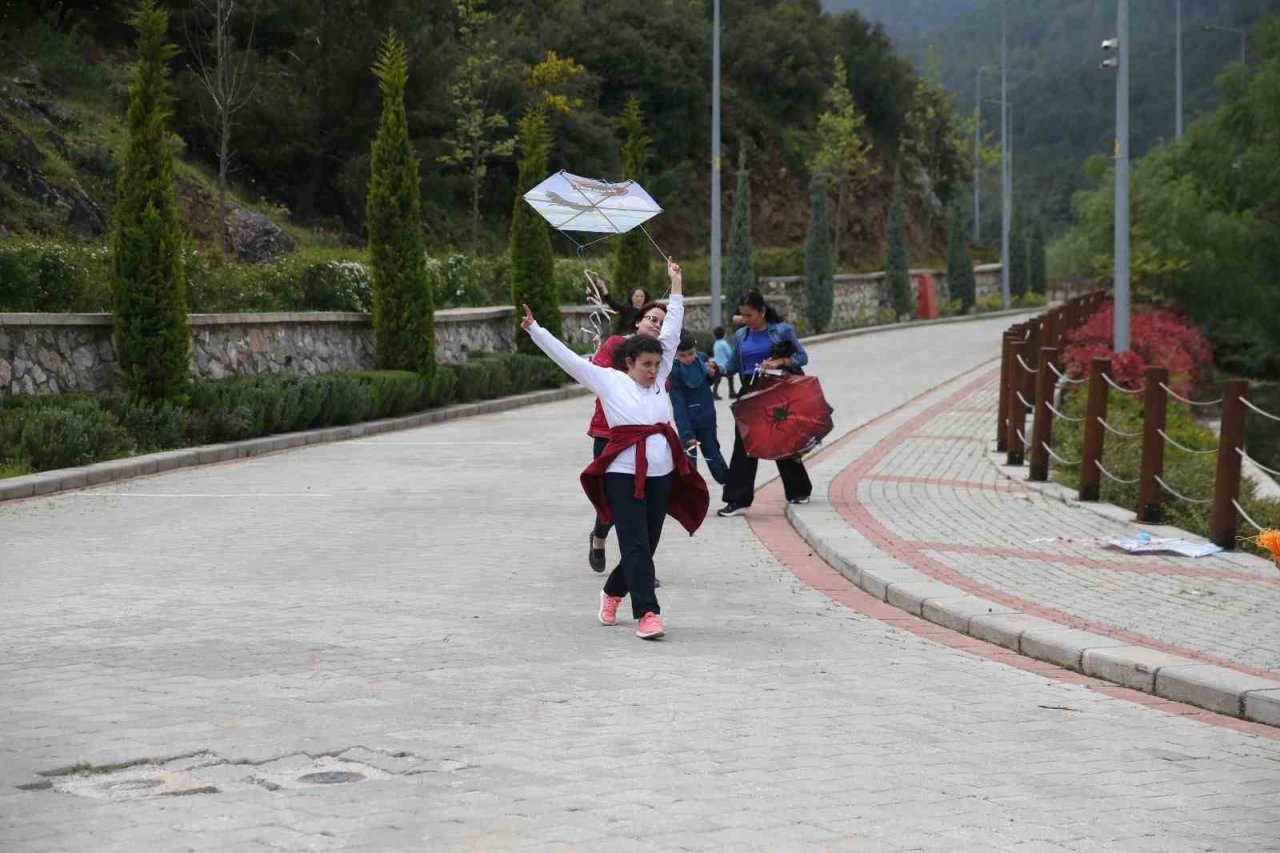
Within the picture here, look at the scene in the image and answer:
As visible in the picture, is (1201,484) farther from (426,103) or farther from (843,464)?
(426,103)

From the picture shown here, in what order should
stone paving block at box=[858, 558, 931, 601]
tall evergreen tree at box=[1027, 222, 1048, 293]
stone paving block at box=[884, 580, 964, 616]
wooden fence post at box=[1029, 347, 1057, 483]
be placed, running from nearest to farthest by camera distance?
stone paving block at box=[884, 580, 964, 616], stone paving block at box=[858, 558, 931, 601], wooden fence post at box=[1029, 347, 1057, 483], tall evergreen tree at box=[1027, 222, 1048, 293]

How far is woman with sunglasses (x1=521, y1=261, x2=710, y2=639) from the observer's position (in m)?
9.37

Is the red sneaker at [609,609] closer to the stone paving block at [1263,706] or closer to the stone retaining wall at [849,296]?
the stone paving block at [1263,706]

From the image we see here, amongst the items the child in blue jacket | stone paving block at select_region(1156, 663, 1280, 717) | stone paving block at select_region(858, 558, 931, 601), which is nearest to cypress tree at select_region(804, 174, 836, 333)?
the child in blue jacket

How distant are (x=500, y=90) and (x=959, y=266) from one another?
1101 inches

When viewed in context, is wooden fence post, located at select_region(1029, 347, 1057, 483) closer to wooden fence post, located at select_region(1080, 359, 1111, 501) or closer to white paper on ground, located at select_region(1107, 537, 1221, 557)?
wooden fence post, located at select_region(1080, 359, 1111, 501)

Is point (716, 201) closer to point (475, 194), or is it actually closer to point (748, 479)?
point (475, 194)

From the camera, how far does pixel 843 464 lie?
1864 centimetres

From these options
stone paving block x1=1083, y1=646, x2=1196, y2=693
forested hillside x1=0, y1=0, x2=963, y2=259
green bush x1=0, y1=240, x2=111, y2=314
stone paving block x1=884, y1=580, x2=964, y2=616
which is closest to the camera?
stone paving block x1=1083, y1=646, x2=1196, y2=693

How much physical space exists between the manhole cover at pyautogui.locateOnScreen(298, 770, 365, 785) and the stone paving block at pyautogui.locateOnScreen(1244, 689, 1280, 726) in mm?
3892

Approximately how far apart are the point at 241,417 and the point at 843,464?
7.65m

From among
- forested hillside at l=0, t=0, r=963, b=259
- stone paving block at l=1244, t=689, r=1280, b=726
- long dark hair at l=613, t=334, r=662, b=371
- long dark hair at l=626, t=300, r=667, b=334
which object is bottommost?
stone paving block at l=1244, t=689, r=1280, b=726

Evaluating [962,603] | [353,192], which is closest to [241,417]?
[962,603]

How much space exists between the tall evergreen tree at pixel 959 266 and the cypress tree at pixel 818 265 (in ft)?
52.3
